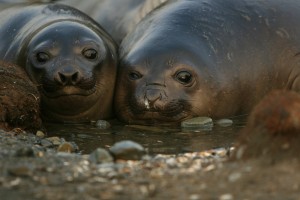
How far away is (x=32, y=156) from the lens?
14.8 feet

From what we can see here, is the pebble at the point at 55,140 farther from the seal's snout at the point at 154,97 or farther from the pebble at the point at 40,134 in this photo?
the seal's snout at the point at 154,97

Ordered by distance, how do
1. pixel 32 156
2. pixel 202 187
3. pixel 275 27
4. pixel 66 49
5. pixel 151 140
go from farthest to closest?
pixel 275 27, pixel 66 49, pixel 151 140, pixel 32 156, pixel 202 187

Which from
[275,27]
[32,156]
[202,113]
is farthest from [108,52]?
[32,156]

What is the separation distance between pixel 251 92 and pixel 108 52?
4.38 feet

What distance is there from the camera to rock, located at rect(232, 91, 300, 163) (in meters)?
3.94

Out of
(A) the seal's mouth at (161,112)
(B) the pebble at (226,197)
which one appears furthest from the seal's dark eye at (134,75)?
(B) the pebble at (226,197)

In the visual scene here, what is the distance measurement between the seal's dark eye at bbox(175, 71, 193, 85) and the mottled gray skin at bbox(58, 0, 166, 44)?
5.25ft

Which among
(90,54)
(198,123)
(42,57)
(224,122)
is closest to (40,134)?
(42,57)

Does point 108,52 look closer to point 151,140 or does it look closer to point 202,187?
point 151,140

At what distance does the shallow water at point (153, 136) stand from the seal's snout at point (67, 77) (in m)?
0.39

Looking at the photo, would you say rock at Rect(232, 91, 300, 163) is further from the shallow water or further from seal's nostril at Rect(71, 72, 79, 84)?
seal's nostril at Rect(71, 72, 79, 84)

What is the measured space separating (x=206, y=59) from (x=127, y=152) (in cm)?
270

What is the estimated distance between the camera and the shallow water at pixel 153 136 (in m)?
6.12

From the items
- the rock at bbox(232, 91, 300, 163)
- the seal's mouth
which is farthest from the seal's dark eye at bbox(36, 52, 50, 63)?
the rock at bbox(232, 91, 300, 163)
